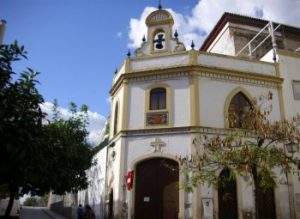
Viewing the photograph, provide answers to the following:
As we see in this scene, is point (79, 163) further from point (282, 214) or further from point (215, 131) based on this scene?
point (282, 214)

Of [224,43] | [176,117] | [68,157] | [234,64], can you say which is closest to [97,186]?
[68,157]

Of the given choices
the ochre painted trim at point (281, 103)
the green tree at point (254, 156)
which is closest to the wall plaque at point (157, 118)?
the green tree at point (254, 156)

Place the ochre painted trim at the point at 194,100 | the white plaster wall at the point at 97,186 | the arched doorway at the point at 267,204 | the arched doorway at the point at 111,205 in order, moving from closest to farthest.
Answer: the arched doorway at the point at 267,204 < the ochre painted trim at the point at 194,100 < the arched doorway at the point at 111,205 < the white plaster wall at the point at 97,186

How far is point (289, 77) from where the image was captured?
63.6 feet

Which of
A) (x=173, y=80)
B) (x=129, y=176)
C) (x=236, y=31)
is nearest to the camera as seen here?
(x=129, y=176)

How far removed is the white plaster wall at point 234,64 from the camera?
1847cm

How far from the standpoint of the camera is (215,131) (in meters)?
17.2

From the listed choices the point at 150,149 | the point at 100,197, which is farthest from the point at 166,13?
the point at 100,197

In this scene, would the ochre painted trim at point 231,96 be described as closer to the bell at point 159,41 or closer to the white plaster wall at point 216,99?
the white plaster wall at point 216,99

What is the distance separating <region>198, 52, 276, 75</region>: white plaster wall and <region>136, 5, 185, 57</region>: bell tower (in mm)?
1385

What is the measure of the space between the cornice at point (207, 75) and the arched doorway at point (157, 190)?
159 inches

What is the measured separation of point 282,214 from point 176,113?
643cm

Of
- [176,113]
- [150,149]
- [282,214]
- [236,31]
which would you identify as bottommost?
[282,214]

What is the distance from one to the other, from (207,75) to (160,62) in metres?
2.34
